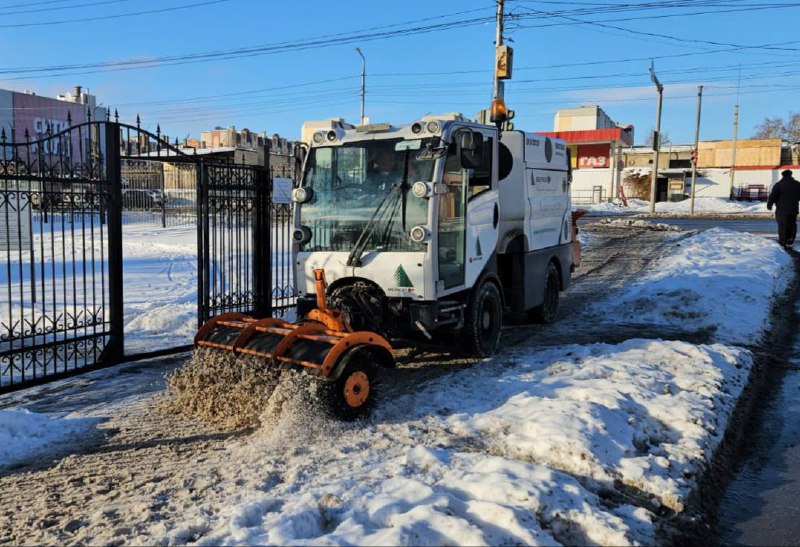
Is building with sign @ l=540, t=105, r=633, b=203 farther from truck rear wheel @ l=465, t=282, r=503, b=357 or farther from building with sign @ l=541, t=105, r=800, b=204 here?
truck rear wheel @ l=465, t=282, r=503, b=357

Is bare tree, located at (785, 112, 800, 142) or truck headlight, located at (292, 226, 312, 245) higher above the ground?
bare tree, located at (785, 112, 800, 142)

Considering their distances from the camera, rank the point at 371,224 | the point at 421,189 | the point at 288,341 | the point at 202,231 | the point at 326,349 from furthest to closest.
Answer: the point at 202,231
the point at 371,224
the point at 421,189
the point at 288,341
the point at 326,349

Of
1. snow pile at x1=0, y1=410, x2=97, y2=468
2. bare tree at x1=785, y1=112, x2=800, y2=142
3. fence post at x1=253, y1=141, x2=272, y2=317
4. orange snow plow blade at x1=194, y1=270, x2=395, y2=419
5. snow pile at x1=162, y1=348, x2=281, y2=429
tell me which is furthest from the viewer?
bare tree at x1=785, y1=112, x2=800, y2=142

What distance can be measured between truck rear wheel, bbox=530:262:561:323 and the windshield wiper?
3.68 m

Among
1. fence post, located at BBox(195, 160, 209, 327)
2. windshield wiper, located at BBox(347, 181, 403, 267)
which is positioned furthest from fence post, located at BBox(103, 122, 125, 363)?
windshield wiper, located at BBox(347, 181, 403, 267)

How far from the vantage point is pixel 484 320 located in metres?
7.80

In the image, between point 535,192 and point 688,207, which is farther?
point 688,207

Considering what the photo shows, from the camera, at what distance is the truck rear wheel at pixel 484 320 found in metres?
7.36

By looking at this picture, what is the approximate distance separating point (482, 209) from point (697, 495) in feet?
12.7

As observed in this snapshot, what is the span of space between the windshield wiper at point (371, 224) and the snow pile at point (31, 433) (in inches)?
112

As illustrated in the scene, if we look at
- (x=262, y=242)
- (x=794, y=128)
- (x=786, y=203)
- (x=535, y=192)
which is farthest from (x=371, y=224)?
(x=794, y=128)

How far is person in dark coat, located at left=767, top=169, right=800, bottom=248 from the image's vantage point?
17594mm

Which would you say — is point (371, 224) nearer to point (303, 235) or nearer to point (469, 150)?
point (303, 235)

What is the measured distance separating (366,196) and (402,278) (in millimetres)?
993
